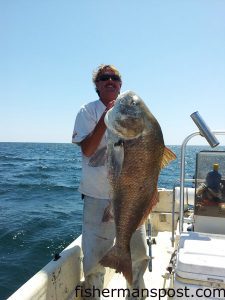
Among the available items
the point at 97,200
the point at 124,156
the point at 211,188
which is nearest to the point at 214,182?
the point at 211,188

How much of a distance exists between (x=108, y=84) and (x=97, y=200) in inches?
42.8

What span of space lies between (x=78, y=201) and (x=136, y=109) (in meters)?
16.5

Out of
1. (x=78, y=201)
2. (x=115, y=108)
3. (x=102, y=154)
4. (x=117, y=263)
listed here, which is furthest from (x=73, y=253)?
(x=78, y=201)

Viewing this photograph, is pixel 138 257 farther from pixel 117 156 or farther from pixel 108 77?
pixel 108 77

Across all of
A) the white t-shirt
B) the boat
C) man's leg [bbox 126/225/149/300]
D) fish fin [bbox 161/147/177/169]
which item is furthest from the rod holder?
man's leg [bbox 126/225/149/300]

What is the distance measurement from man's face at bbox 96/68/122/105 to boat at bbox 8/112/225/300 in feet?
2.45

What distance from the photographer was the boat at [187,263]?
2.78m

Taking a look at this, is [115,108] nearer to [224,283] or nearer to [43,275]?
[224,283]

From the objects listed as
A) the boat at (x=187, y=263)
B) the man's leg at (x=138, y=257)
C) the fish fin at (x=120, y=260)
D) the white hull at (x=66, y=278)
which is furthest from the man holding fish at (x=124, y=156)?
the white hull at (x=66, y=278)

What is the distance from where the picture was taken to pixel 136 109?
2604 mm

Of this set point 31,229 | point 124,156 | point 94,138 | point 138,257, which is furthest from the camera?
point 31,229

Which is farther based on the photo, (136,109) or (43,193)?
(43,193)

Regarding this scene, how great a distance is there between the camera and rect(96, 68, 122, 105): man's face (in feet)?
10.7

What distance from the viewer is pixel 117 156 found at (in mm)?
2555
